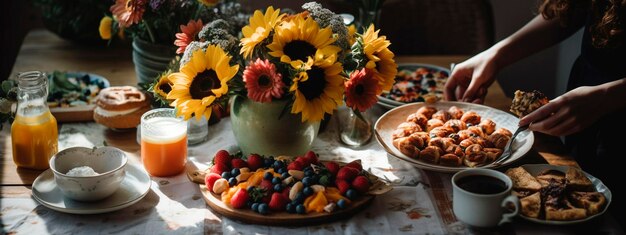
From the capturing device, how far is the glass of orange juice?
1551mm

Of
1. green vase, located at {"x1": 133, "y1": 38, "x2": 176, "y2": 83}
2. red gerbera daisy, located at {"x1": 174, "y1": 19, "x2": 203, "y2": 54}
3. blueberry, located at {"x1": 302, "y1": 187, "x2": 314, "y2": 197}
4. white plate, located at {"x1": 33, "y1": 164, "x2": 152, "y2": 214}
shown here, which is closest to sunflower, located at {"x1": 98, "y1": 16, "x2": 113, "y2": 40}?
green vase, located at {"x1": 133, "y1": 38, "x2": 176, "y2": 83}

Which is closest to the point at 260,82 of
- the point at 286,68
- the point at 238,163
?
the point at 286,68

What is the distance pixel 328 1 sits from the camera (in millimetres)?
2627

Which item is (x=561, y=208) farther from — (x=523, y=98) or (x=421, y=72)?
(x=421, y=72)

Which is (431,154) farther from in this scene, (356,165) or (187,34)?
(187,34)

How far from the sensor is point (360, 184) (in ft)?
4.72

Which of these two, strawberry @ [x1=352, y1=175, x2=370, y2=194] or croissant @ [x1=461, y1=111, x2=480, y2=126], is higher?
croissant @ [x1=461, y1=111, x2=480, y2=126]

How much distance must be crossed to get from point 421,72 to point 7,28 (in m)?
1.57

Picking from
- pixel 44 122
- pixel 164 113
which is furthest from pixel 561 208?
pixel 44 122

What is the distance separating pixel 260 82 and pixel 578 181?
67cm

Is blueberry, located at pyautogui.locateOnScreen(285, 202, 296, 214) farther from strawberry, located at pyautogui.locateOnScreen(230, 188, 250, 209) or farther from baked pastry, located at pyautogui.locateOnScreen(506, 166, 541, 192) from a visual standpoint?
baked pastry, located at pyautogui.locateOnScreen(506, 166, 541, 192)

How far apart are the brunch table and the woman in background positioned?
0.45 ft

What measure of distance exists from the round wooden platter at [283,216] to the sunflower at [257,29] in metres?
0.31

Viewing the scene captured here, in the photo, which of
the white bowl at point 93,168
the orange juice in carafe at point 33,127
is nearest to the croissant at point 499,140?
the white bowl at point 93,168
